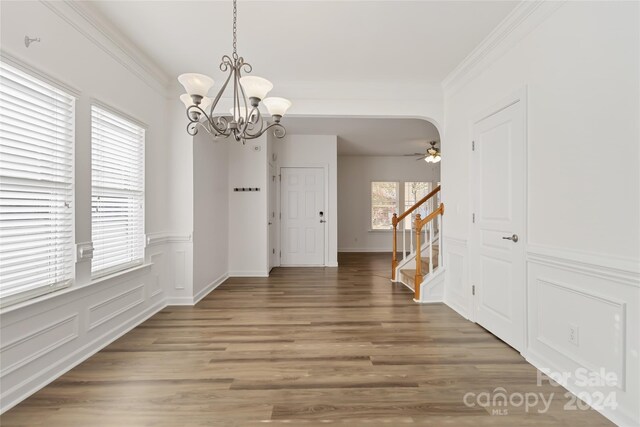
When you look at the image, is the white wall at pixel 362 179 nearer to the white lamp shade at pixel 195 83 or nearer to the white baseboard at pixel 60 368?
the white baseboard at pixel 60 368

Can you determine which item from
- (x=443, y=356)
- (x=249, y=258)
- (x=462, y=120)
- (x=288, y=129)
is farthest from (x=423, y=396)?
(x=288, y=129)

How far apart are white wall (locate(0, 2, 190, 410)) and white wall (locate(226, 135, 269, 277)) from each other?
1979mm

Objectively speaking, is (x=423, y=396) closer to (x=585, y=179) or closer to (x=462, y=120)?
(x=585, y=179)

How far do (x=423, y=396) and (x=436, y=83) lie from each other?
3.51m

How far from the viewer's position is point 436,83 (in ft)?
13.0

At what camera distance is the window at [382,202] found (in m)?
8.89

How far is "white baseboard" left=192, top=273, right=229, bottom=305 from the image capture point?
4077 mm

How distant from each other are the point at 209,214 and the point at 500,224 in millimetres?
3688

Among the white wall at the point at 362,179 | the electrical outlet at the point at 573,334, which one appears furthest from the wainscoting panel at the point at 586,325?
the white wall at the point at 362,179

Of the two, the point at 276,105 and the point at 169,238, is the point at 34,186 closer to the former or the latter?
the point at 276,105

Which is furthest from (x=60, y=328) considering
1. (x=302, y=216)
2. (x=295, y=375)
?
(x=302, y=216)

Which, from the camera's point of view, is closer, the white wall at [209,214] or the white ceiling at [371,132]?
the white wall at [209,214]

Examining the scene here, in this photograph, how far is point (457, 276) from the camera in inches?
147

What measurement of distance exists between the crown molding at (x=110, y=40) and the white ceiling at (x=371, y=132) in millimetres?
2013
